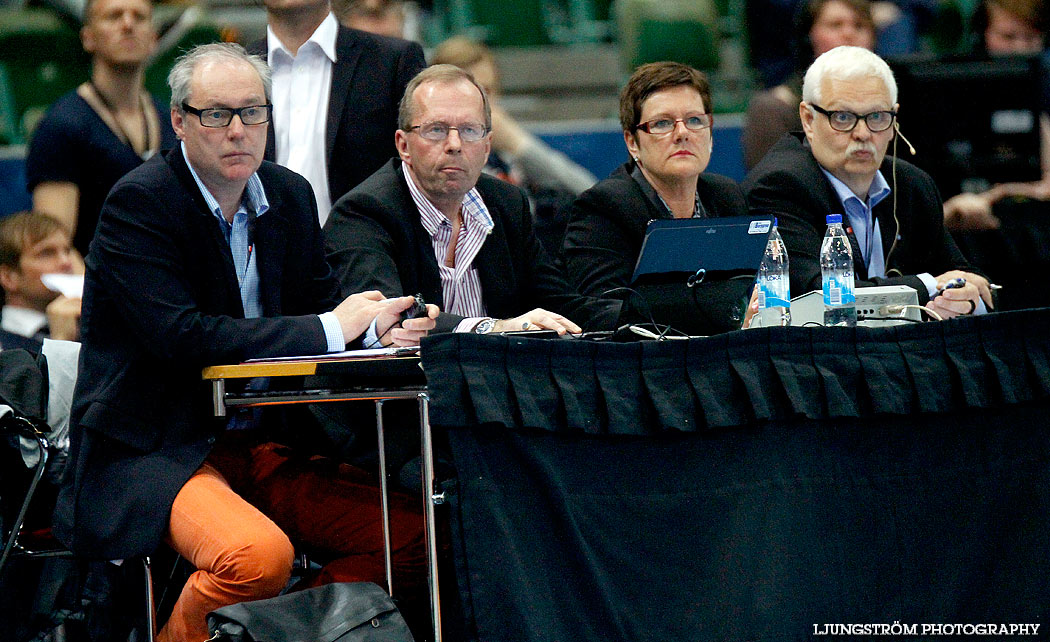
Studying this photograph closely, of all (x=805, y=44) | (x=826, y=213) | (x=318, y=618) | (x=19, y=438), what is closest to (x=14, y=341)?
(x=19, y=438)

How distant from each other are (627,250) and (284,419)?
43.4 inches

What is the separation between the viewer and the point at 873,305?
338 cm

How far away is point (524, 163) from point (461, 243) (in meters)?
2.46

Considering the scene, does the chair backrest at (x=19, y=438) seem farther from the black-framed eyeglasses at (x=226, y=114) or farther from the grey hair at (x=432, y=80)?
the grey hair at (x=432, y=80)

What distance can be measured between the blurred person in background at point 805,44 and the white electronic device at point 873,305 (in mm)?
1595

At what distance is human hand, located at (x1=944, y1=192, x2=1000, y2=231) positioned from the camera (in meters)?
5.03

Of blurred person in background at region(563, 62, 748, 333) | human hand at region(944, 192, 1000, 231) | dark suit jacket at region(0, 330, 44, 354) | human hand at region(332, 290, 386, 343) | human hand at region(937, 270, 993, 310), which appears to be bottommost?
dark suit jacket at region(0, 330, 44, 354)

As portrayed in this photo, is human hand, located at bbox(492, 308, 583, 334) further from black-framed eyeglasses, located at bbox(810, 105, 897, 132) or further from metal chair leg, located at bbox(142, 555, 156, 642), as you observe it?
black-framed eyeglasses, located at bbox(810, 105, 897, 132)

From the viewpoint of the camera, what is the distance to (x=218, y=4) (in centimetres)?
834

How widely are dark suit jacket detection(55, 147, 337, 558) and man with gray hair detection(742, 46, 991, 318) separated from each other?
160 centimetres

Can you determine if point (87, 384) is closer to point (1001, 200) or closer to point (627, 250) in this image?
point (627, 250)

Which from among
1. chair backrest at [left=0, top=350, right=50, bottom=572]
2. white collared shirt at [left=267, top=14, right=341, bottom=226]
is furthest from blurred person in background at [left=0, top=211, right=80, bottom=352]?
chair backrest at [left=0, top=350, right=50, bottom=572]

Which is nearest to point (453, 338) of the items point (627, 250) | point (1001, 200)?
point (627, 250)

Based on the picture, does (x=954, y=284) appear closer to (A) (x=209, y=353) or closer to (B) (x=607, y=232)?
(B) (x=607, y=232)
